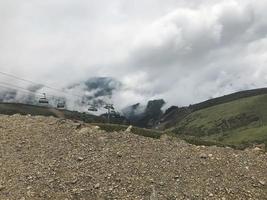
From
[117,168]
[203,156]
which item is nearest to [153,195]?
[117,168]

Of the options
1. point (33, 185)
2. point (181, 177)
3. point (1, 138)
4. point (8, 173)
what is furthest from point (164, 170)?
point (1, 138)

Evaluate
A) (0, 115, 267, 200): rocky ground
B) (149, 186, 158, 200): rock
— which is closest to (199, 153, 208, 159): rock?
(0, 115, 267, 200): rocky ground

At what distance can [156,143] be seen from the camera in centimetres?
4578

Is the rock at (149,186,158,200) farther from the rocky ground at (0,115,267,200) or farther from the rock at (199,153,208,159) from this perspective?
the rock at (199,153,208,159)

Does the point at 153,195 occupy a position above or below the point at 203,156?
below

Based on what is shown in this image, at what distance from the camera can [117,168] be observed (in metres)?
39.2

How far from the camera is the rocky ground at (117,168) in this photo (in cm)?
3584

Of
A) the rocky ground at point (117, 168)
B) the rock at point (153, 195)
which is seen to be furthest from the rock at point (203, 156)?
the rock at point (153, 195)

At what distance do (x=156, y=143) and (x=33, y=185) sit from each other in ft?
45.7

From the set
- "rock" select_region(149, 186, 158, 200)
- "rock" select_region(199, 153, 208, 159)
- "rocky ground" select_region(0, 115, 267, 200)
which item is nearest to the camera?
"rock" select_region(149, 186, 158, 200)

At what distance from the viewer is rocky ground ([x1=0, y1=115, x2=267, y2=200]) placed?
3584cm

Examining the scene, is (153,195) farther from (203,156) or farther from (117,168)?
(203,156)

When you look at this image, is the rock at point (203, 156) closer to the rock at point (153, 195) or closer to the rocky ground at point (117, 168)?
the rocky ground at point (117, 168)

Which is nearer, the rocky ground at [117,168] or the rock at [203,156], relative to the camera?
the rocky ground at [117,168]
